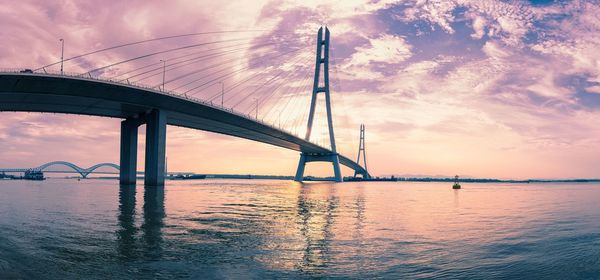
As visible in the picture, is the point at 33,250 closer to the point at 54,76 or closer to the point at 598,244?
the point at 598,244

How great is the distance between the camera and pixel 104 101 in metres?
61.6

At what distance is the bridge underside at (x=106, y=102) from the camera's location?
5166cm

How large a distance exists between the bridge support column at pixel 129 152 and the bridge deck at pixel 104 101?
7.35ft

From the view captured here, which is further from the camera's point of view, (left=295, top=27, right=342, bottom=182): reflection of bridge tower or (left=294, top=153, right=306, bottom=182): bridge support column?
(left=294, top=153, right=306, bottom=182): bridge support column

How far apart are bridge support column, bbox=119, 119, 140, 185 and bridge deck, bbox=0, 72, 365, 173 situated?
224cm

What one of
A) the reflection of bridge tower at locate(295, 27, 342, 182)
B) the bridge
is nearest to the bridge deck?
the bridge

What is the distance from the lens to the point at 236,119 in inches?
3049

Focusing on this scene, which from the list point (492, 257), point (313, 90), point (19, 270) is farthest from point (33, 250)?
point (313, 90)

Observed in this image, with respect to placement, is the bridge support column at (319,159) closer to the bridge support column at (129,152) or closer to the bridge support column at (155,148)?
the bridge support column at (129,152)

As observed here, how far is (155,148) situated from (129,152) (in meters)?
12.8

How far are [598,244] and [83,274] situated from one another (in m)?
17.9

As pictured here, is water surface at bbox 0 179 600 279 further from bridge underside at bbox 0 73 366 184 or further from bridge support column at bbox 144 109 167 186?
bridge support column at bbox 144 109 167 186

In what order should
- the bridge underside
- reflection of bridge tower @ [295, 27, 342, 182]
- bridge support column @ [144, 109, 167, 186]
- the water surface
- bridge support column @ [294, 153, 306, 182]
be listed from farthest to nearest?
1. bridge support column @ [294, 153, 306, 182]
2. reflection of bridge tower @ [295, 27, 342, 182]
3. bridge support column @ [144, 109, 167, 186]
4. the bridge underside
5. the water surface

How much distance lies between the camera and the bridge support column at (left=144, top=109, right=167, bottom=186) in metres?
64.6
